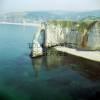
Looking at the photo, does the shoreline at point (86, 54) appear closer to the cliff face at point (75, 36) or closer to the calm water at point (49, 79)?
the calm water at point (49, 79)

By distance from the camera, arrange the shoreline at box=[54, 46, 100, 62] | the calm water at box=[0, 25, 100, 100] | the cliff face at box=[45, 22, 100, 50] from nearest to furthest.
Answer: the calm water at box=[0, 25, 100, 100] < the shoreline at box=[54, 46, 100, 62] < the cliff face at box=[45, 22, 100, 50]

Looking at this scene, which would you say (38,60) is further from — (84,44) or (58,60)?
(84,44)

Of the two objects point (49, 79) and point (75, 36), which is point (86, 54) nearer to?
point (75, 36)

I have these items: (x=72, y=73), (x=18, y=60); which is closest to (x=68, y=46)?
(x=18, y=60)

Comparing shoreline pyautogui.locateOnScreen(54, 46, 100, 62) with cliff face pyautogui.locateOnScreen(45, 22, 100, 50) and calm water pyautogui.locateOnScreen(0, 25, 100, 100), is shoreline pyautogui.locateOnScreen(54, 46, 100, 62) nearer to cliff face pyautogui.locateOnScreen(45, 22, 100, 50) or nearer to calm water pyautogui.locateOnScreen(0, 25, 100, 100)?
calm water pyautogui.locateOnScreen(0, 25, 100, 100)

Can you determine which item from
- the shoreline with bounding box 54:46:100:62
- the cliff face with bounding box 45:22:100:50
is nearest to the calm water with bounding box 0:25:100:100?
the shoreline with bounding box 54:46:100:62

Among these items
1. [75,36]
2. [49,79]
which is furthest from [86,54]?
[49,79]

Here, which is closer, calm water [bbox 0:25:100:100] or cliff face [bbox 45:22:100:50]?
calm water [bbox 0:25:100:100]
